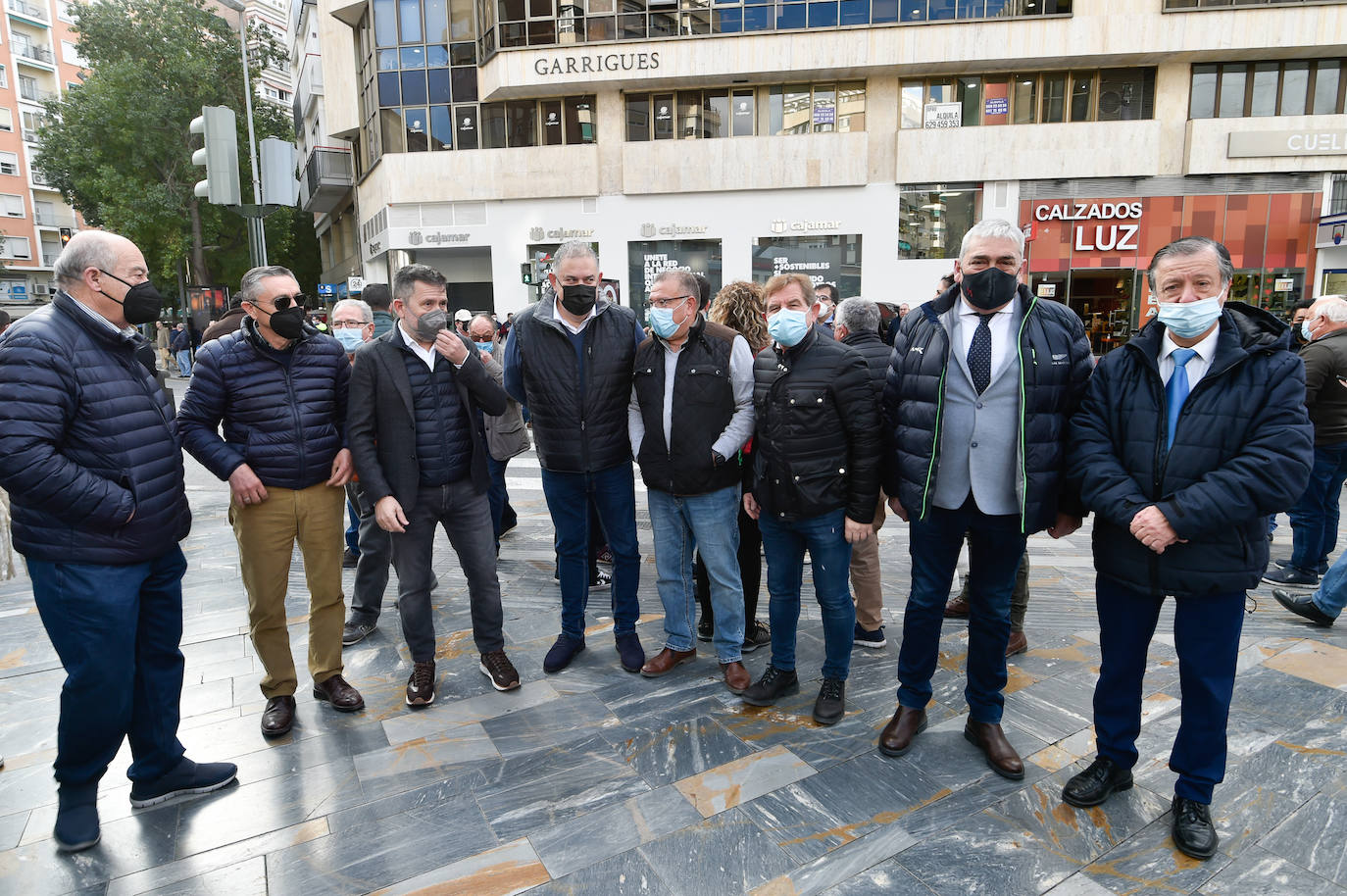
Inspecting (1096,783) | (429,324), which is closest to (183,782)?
(429,324)

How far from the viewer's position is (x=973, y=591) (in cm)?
327

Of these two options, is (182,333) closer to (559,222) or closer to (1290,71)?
(559,222)

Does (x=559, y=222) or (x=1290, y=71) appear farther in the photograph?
(x=559, y=222)

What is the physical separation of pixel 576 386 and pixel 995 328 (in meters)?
2.02

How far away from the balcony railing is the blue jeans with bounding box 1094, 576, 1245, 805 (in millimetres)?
72527

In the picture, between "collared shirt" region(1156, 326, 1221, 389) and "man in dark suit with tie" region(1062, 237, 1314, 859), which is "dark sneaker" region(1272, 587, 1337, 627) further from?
"collared shirt" region(1156, 326, 1221, 389)

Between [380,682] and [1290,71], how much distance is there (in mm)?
28373

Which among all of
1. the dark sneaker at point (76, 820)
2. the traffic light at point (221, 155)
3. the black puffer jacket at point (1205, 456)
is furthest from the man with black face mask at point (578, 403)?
the traffic light at point (221, 155)

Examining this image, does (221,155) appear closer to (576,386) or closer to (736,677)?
(576,386)

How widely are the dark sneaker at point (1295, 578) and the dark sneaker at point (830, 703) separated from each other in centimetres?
390

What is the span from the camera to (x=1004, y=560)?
3160 mm

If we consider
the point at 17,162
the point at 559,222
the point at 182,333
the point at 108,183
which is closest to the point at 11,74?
the point at 17,162

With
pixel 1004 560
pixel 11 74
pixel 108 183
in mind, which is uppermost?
pixel 11 74

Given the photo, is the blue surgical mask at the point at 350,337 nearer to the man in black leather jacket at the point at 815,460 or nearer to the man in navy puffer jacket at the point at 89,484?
the man in navy puffer jacket at the point at 89,484
